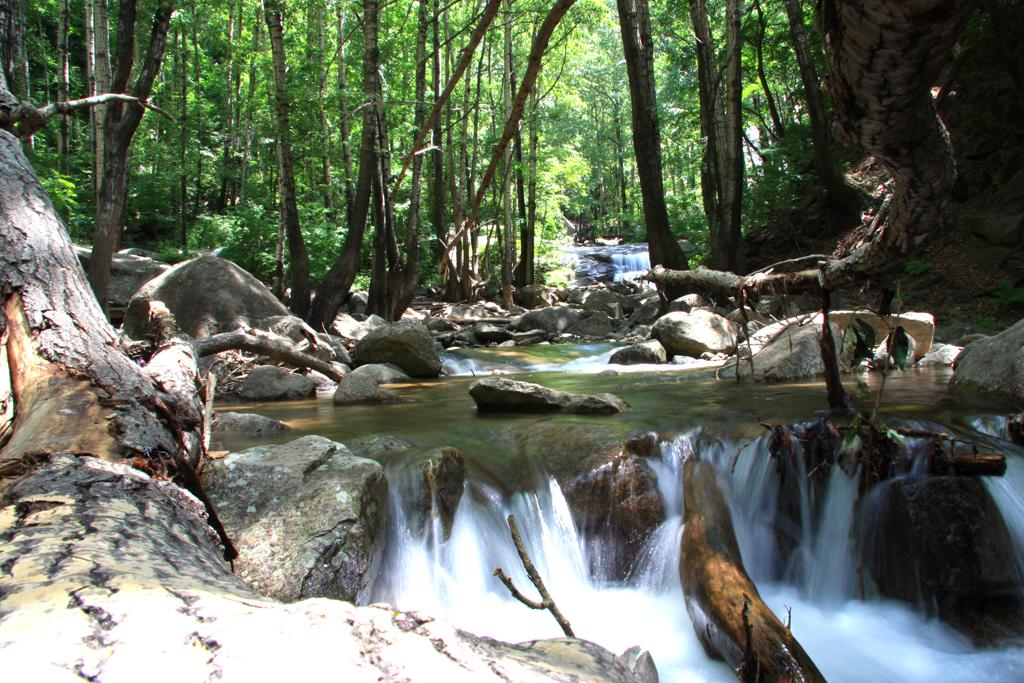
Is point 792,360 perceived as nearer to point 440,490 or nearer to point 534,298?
point 440,490

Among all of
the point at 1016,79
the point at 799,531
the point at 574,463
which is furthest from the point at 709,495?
the point at 1016,79

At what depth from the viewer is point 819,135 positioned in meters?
13.8

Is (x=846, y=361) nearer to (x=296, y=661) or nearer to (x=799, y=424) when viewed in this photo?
(x=799, y=424)

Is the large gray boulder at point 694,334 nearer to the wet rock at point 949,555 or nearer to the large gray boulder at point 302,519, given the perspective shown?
the wet rock at point 949,555

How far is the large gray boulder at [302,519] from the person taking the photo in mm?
3043

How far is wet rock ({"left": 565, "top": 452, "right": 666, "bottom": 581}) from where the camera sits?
167 inches

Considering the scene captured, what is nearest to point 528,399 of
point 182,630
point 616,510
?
point 616,510

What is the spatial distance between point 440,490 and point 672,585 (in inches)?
60.2

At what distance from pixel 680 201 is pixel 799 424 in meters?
19.8

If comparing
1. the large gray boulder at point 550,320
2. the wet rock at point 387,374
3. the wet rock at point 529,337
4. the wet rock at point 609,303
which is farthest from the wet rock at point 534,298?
the wet rock at point 387,374

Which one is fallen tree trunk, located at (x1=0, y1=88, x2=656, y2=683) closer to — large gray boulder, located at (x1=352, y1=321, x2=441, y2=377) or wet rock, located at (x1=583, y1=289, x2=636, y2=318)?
large gray boulder, located at (x1=352, y1=321, x2=441, y2=377)

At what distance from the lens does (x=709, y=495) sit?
4.26 m

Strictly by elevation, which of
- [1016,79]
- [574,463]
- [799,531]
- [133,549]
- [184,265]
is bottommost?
[799,531]

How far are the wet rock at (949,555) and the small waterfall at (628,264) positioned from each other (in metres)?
23.9
